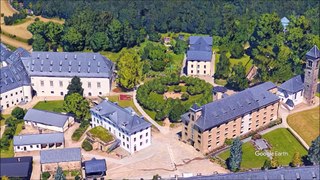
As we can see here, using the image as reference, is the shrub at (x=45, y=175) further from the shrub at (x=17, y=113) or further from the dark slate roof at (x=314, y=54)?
the dark slate roof at (x=314, y=54)

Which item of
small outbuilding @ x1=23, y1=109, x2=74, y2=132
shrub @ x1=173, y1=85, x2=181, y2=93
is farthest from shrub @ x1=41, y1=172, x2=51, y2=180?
shrub @ x1=173, y1=85, x2=181, y2=93

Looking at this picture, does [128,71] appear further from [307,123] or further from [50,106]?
[307,123]

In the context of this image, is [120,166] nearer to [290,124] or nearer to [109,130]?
[109,130]

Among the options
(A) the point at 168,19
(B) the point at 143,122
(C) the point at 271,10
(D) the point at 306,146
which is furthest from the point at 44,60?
(C) the point at 271,10

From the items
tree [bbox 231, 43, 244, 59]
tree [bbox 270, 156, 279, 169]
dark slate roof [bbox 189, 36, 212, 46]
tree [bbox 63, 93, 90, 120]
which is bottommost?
tree [bbox 270, 156, 279, 169]

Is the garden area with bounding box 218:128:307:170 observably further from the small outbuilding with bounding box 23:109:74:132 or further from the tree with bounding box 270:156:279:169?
the small outbuilding with bounding box 23:109:74:132

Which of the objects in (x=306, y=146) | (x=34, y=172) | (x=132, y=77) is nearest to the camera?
(x=34, y=172)

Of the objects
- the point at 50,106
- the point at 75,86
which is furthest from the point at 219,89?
the point at 50,106
